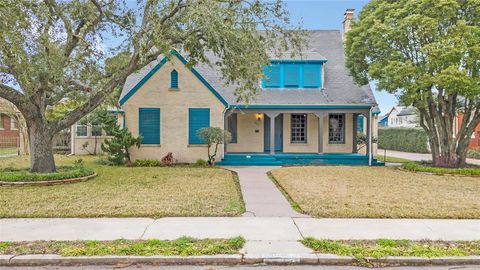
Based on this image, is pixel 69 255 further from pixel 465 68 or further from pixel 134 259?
pixel 465 68

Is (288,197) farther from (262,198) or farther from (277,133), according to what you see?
(277,133)

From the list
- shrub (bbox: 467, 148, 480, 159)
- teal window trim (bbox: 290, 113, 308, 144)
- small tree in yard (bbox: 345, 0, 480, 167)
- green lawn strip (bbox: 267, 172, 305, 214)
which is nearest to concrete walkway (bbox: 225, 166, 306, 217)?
green lawn strip (bbox: 267, 172, 305, 214)

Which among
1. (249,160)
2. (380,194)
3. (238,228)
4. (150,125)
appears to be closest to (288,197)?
(380,194)

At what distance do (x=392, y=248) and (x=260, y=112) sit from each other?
Answer: 41.5 feet

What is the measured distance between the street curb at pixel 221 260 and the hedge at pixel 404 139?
2347cm

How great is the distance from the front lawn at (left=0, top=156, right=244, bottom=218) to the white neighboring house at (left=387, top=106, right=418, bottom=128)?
41.7 metres

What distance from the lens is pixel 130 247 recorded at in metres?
4.88

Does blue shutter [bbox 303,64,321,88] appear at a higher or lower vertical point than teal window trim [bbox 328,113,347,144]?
higher

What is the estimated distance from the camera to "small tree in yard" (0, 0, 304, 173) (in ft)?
31.5

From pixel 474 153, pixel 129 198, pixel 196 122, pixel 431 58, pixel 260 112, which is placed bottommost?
pixel 129 198

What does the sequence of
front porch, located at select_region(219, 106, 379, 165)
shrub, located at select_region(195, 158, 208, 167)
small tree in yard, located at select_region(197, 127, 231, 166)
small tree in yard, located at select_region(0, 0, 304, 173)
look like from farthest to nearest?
front porch, located at select_region(219, 106, 379, 165) < shrub, located at select_region(195, 158, 208, 167) < small tree in yard, located at select_region(197, 127, 231, 166) < small tree in yard, located at select_region(0, 0, 304, 173)

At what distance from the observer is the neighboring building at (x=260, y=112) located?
16.3 m

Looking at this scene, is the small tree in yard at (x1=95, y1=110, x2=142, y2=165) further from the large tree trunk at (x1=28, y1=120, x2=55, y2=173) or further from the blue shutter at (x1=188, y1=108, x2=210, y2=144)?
the large tree trunk at (x1=28, y1=120, x2=55, y2=173)

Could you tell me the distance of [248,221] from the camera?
20.9 feet
